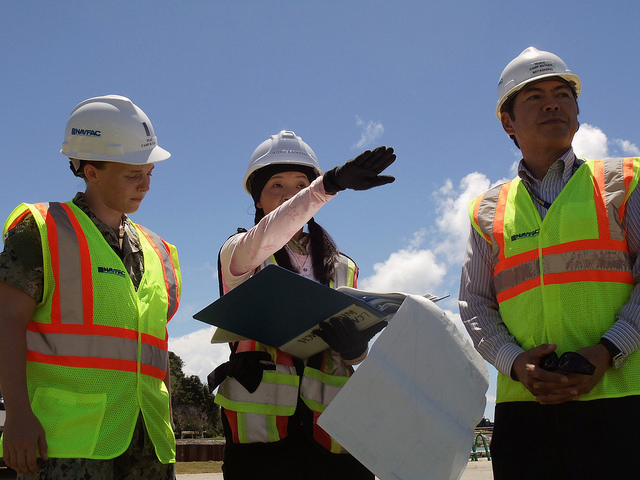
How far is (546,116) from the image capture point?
3.36 m

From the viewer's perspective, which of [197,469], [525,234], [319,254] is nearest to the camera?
[525,234]

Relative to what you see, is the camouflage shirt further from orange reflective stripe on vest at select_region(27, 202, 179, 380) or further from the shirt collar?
the shirt collar

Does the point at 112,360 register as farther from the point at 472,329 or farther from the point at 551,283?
the point at 551,283

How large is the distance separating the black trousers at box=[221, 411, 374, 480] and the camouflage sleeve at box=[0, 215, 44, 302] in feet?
3.89

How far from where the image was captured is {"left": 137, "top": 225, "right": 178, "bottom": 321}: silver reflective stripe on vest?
337cm

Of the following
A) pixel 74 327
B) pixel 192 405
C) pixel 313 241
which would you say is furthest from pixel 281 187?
pixel 192 405

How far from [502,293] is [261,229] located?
1210 mm

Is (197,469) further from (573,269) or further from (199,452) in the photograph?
(573,269)

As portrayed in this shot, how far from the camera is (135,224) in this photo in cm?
351

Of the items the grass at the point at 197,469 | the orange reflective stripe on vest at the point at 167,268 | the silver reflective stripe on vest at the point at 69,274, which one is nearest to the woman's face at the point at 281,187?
the orange reflective stripe on vest at the point at 167,268

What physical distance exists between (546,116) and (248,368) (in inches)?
76.2

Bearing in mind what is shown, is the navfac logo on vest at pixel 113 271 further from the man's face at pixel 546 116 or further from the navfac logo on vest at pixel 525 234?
the man's face at pixel 546 116

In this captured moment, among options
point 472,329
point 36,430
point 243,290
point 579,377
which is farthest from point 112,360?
point 579,377

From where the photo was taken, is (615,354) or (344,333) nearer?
(615,354)
